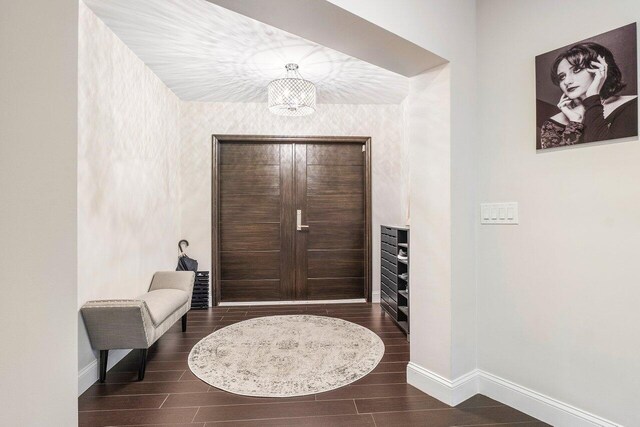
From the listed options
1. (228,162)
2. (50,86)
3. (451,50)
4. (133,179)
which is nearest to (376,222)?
(228,162)

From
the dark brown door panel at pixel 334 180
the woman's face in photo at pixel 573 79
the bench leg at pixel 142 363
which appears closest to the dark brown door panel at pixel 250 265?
the dark brown door panel at pixel 334 180

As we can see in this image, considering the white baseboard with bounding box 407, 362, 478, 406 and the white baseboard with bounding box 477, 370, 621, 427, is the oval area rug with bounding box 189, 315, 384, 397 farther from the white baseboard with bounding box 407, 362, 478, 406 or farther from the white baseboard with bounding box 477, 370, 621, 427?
the white baseboard with bounding box 477, 370, 621, 427

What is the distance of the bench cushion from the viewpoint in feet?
8.02

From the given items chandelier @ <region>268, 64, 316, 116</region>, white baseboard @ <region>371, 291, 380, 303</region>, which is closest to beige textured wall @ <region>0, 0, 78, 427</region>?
chandelier @ <region>268, 64, 316, 116</region>

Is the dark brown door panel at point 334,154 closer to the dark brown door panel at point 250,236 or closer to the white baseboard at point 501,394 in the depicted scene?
the dark brown door panel at point 250,236

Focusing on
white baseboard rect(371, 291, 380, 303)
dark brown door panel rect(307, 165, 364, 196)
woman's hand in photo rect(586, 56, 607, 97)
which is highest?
woman's hand in photo rect(586, 56, 607, 97)

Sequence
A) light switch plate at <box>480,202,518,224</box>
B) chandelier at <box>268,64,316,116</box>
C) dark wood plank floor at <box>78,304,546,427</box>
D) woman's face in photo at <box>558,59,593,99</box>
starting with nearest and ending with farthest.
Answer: woman's face in photo at <box>558,59,593,99</box> < dark wood plank floor at <box>78,304,546,427</box> < light switch plate at <box>480,202,518,224</box> < chandelier at <box>268,64,316,116</box>

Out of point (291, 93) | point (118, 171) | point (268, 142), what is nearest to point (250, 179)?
point (268, 142)

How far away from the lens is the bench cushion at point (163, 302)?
2.44 metres

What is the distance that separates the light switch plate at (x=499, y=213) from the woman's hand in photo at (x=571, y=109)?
0.52m

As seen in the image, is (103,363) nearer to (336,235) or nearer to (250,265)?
(250,265)

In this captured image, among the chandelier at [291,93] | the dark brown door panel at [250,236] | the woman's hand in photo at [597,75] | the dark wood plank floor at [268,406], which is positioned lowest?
the dark wood plank floor at [268,406]

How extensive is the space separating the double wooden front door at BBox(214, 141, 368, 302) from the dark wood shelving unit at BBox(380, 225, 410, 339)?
661 millimetres

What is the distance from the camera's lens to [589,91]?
1.61 meters
